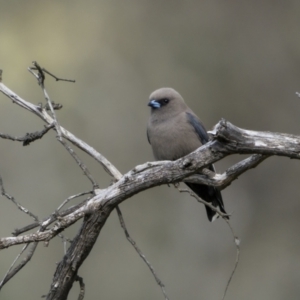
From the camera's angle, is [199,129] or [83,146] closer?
[83,146]

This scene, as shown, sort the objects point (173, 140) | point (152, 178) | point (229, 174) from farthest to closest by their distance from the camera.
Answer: point (173, 140) → point (229, 174) → point (152, 178)

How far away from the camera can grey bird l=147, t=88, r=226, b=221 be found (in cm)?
431

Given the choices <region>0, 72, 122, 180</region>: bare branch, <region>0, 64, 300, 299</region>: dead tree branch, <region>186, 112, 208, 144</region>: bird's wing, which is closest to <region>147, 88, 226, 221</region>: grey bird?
<region>186, 112, 208, 144</region>: bird's wing

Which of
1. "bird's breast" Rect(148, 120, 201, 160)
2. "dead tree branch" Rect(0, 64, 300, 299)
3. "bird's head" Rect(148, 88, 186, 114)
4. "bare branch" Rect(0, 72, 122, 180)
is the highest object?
"bird's head" Rect(148, 88, 186, 114)

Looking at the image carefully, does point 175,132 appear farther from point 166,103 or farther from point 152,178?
point 152,178

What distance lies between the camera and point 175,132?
170 inches

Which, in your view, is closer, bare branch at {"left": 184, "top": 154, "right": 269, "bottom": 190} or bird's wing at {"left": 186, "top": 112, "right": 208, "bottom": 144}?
bare branch at {"left": 184, "top": 154, "right": 269, "bottom": 190}

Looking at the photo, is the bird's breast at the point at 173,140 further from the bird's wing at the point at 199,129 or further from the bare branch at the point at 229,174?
the bare branch at the point at 229,174

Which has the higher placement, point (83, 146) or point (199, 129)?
point (199, 129)

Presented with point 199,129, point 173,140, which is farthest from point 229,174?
point 199,129

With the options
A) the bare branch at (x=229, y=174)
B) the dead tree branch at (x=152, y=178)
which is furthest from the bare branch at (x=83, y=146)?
the bare branch at (x=229, y=174)

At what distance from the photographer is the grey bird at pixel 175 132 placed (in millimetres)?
4309

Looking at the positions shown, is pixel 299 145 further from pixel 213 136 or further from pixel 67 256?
pixel 67 256

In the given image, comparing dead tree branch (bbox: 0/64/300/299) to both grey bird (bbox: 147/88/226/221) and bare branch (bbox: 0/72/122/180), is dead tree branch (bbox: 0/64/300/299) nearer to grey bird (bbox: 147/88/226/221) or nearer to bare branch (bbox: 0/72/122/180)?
bare branch (bbox: 0/72/122/180)
